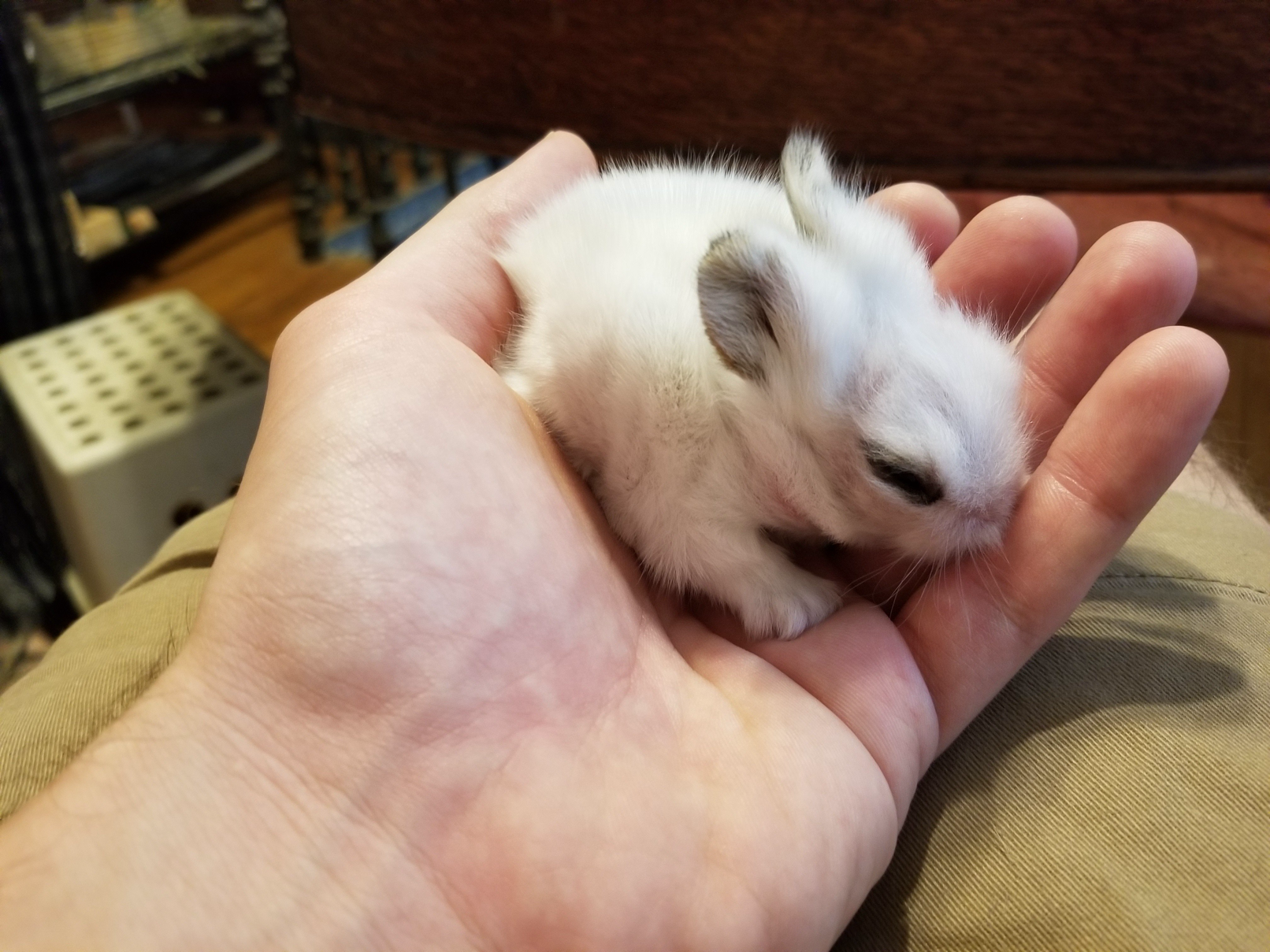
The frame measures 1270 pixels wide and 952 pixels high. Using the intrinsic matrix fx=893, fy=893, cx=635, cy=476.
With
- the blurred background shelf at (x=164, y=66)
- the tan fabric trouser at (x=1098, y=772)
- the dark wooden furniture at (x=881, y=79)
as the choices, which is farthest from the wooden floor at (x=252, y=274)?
the tan fabric trouser at (x=1098, y=772)

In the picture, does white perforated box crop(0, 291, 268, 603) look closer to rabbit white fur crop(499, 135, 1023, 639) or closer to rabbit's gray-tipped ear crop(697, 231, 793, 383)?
rabbit white fur crop(499, 135, 1023, 639)

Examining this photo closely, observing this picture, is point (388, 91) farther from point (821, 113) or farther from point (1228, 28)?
point (1228, 28)

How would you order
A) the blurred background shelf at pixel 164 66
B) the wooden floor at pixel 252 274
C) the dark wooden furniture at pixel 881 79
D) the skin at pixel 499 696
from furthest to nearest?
the wooden floor at pixel 252 274 < the blurred background shelf at pixel 164 66 < the dark wooden furniture at pixel 881 79 < the skin at pixel 499 696

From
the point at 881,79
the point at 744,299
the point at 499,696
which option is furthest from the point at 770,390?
the point at 881,79

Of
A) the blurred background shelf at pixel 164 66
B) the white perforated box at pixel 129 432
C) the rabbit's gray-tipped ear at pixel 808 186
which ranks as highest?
the rabbit's gray-tipped ear at pixel 808 186

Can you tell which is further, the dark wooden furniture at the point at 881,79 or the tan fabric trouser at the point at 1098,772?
the dark wooden furniture at the point at 881,79

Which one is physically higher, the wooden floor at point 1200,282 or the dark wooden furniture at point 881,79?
the dark wooden furniture at point 881,79

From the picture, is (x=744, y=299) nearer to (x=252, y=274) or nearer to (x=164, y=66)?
(x=252, y=274)

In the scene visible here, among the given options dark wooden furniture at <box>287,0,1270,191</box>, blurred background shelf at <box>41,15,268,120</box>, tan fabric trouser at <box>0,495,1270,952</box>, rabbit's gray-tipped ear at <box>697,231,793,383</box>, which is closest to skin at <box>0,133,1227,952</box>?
tan fabric trouser at <box>0,495,1270,952</box>

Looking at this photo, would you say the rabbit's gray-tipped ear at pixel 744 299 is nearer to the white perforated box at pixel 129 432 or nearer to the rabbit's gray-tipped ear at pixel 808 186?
the rabbit's gray-tipped ear at pixel 808 186
